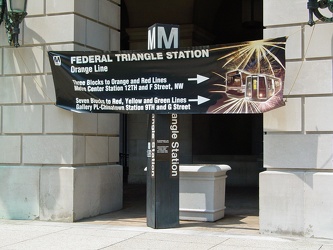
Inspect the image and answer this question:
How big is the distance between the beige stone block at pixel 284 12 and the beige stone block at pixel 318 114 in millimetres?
1425

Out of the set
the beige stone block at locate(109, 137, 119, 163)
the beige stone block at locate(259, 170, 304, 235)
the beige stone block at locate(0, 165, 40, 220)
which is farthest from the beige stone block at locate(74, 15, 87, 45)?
the beige stone block at locate(259, 170, 304, 235)

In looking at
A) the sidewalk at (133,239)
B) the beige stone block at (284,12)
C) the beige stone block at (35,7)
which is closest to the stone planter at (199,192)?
the sidewalk at (133,239)

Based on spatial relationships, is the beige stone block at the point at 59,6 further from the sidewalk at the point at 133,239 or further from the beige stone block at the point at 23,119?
the sidewalk at the point at 133,239

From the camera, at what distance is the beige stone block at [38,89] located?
10.9 m

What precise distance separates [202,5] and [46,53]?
832 cm

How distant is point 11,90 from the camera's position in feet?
36.7

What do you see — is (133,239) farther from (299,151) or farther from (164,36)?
(164,36)

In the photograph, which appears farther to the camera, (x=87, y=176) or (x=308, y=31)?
(x=87, y=176)

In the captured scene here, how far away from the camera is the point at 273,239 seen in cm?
874

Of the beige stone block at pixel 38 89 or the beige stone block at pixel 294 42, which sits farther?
the beige stone block at pixel 38 89

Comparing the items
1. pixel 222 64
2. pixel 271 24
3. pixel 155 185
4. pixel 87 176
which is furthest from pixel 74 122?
pixel 271 24

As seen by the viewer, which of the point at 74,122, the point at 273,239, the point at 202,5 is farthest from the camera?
the point at 202,5

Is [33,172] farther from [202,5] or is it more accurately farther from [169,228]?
[202,5]

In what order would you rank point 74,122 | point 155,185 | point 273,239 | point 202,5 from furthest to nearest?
point 202,5, point 74,122, point 155,185, point 273,239
